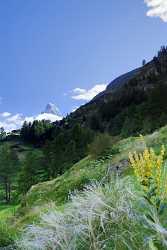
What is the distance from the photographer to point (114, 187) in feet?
23.9

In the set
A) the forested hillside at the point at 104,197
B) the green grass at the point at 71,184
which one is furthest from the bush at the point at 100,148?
the green grass at the point at 71,184

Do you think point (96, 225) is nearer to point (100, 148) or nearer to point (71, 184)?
point (71, 184)

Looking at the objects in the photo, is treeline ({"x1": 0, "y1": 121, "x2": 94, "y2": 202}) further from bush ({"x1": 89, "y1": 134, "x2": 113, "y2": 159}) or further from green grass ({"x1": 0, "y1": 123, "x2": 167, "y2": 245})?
green grass ({"x1": 0, "y1": 123, "x2": 167, "y2": 245})

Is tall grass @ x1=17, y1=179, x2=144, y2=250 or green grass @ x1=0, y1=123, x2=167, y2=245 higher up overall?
green grass @ x1=0, y1=123, x2=167, y2=245

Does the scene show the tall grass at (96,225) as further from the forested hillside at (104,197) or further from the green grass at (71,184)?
the green grass at (71,184)

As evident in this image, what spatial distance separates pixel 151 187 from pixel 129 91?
155 m

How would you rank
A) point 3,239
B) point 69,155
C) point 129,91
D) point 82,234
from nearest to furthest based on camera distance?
point 82,234
point 3,239
point 69,155
point 129,91

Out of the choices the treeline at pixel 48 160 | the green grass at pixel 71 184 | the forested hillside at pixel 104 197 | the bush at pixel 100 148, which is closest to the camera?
the forested hillside at pixel 104 197

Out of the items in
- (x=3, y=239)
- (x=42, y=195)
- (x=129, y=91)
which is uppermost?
(x=129, y=91)

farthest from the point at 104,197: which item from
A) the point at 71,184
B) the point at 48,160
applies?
the point at 48,160

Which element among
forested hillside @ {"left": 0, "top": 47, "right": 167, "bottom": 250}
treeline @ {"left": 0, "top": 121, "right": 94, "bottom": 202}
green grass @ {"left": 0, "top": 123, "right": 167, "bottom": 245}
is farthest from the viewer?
treeline @ {"left": 0, "top": 121, "right": 94, "bottom": 202}

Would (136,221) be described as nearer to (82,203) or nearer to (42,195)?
(82,203)

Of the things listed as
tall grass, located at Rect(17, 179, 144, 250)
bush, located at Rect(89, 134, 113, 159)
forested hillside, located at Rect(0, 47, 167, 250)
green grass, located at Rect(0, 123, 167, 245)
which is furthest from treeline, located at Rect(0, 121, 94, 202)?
tall grass, located at Rect(17, 179, 144, 250)

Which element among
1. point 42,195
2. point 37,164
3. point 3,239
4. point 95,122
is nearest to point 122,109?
point 95,122
